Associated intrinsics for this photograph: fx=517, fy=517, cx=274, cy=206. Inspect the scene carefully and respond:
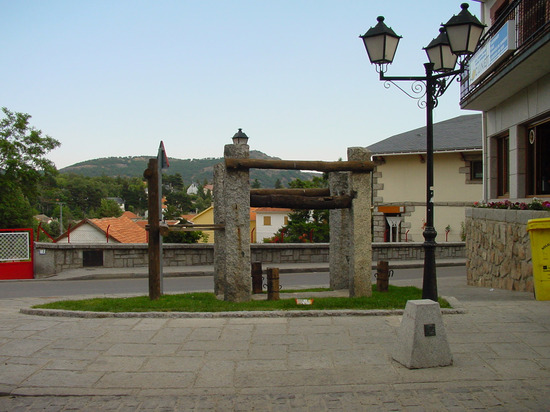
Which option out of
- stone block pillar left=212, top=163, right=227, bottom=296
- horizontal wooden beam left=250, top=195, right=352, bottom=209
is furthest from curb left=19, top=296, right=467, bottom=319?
horizontal wooden beam left=250, top=195, right=352, bottom=209

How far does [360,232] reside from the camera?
9062 millimetres

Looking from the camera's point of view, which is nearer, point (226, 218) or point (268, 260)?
point (226, 218)

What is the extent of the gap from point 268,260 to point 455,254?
8.52 metres

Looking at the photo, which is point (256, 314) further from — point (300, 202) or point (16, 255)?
point (16, 255)

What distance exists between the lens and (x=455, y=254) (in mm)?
21906

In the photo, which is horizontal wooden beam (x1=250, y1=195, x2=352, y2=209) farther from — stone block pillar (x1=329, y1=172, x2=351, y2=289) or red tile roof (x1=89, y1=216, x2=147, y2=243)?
red tile roof (x1=89, y1=216, x2=147, y2=243)

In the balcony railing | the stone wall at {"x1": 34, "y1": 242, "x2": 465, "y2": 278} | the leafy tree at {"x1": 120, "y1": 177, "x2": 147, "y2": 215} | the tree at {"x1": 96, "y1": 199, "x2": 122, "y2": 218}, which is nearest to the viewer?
the balcony railing

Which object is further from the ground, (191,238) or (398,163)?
(398,163)

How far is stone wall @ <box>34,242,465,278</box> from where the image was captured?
16516 millimetres

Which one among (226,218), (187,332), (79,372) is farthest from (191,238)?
(79,372)

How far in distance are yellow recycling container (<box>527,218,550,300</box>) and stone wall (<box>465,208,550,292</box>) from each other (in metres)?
1.02

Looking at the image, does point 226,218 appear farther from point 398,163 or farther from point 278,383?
point 398,163

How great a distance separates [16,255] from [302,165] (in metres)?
11.4

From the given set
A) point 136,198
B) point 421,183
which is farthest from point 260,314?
point 136,198
